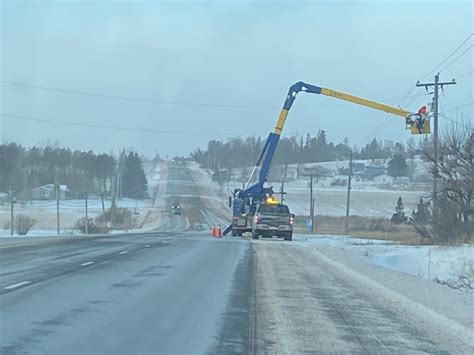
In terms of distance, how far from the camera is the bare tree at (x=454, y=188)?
3894cm

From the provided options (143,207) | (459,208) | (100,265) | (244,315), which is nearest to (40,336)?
(244,315)

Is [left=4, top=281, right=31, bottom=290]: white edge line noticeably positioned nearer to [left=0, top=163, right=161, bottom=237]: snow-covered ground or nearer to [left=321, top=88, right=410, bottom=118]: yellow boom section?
[left=321, top=88, right=410, bottom=118]: yellow boom section

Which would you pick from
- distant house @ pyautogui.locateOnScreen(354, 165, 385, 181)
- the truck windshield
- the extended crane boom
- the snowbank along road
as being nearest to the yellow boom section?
the extended crane boom

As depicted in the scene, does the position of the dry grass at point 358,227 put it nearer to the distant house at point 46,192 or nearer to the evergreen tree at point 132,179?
the distant house at point 46,192

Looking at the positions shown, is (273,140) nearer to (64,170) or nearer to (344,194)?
(64,170)

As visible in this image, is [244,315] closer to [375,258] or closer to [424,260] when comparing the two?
[424,260]

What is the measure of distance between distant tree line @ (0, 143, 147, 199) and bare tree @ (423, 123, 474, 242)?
142 ft

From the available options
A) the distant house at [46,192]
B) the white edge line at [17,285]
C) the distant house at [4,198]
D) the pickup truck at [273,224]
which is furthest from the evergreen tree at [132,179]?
the white edge line at [17,285]

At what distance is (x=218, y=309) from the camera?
42.4 feet

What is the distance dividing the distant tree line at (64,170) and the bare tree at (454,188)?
43.2m

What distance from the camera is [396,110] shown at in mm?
48812

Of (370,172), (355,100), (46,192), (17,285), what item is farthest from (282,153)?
(17,285)

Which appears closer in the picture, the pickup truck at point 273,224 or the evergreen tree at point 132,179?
the pickup truck at point 273,224

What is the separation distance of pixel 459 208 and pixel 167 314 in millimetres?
30415
